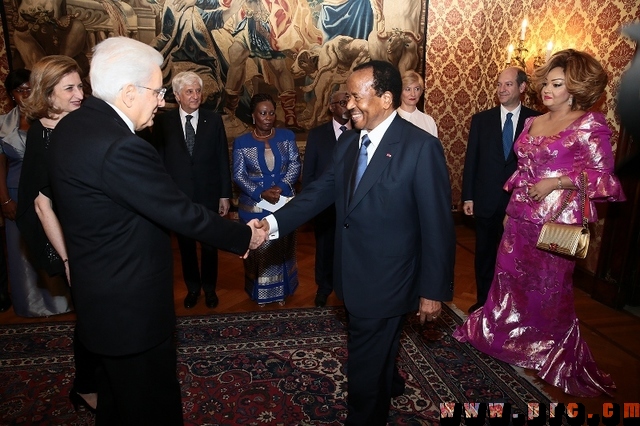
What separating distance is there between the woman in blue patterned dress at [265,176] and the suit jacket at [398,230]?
219 cm

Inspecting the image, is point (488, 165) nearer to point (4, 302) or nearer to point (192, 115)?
point (192, 115)

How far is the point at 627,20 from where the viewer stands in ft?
15.6

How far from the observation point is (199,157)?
187 inches

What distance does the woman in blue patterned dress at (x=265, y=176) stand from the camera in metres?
4.73

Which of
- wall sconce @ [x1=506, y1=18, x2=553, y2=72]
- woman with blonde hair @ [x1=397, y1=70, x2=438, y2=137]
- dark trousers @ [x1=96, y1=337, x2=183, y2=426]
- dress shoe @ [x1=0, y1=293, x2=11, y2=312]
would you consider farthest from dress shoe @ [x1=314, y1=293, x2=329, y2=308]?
wall sconce @ [x1=506, y1=18, x2=553, y2=72]

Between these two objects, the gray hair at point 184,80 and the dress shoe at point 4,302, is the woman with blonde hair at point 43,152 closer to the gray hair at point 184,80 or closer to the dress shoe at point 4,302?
the gray hair at point 184,80

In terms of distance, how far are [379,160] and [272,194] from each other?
7.47 feet

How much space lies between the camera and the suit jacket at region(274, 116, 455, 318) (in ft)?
8.12

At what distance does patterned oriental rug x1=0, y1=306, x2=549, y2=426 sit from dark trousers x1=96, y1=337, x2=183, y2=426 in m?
0.87

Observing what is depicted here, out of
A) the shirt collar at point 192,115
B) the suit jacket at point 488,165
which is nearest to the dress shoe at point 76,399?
the shirt collar at point 192,115

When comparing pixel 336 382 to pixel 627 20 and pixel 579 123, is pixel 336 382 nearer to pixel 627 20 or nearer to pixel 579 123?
pixel 579 123

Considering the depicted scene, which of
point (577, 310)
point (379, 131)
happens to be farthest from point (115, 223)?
point (577, 310)

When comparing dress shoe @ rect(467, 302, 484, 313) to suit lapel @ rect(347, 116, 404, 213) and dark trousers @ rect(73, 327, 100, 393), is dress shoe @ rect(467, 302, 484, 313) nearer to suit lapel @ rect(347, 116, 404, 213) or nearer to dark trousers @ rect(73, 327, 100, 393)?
suit lapel @ rect(347, 116, 404, 213)

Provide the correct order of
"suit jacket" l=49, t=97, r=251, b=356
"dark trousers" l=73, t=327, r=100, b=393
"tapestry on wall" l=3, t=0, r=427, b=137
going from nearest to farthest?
"suit jacket" l=49, t=97, r=251, b=356
"dark trousers" l=73, t=327, r=100, b=393
"tapestry on wall" l=3, t=0, r=427, b=137
